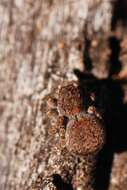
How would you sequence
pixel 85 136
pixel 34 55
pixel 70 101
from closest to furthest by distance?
pixel 85 136, pixel 70 101, pixel 34 55

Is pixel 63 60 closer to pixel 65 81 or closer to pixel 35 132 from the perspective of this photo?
pixel 65 81

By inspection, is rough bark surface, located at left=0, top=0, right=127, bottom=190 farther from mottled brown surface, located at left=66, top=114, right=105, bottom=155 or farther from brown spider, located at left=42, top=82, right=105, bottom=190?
mottled brown surface, located at left=66, top=114, right=105, bottom=155

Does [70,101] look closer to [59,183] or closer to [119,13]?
[59,183]

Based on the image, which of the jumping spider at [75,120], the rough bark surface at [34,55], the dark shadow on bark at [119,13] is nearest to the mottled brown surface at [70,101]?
the jumping spider at [75,120]

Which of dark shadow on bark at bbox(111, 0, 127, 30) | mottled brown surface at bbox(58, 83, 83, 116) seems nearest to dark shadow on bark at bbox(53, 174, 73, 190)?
mottled brown surface at bbox(58, 83, 83, 116)

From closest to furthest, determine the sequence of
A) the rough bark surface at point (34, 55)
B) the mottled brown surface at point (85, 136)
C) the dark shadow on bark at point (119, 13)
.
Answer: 1. the mottled brown surface at point (85, 136)
2. the rough bark surface at point (34, 55)
3. the dark shadow on bark at point (119, 13)

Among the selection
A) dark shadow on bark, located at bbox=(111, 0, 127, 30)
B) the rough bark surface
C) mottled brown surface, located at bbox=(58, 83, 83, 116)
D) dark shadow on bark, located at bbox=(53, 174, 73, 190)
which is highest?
dark shadow on bark, located at bbox=(111, 0, 127, 30)

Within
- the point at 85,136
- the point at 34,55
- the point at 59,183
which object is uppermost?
the point at 34,55

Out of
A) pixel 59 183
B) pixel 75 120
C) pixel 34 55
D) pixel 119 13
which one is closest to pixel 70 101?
pixel 75 120

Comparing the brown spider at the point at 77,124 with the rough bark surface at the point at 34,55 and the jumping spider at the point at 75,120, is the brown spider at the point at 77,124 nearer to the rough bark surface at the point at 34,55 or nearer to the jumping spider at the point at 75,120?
the jumping spider at the point at 75,120

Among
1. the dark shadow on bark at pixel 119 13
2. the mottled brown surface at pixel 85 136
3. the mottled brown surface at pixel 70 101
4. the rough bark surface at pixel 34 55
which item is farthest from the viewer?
the dark shadow on bark at pixel 119 13

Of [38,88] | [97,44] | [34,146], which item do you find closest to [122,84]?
[97,44]
